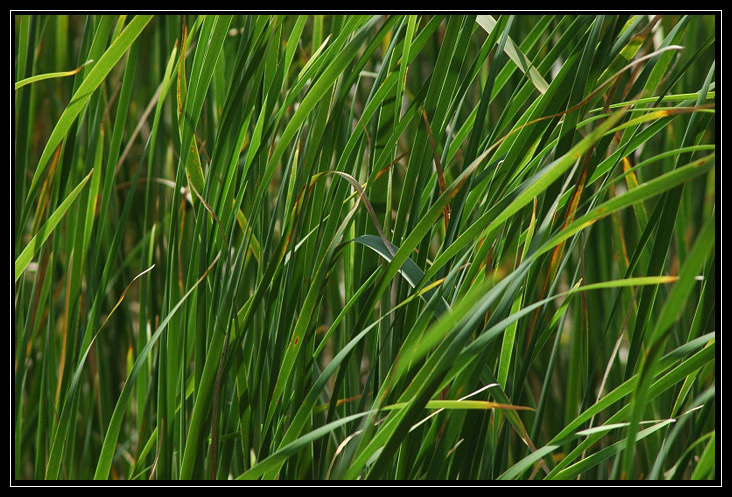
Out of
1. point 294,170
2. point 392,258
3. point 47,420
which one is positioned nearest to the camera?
point 392,258

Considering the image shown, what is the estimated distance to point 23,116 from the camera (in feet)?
1.95

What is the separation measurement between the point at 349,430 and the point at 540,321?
180 millimetres

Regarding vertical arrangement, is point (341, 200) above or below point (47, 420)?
above

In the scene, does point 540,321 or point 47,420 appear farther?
point 47,420

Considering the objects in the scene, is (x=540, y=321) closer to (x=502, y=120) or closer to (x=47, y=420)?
(x=502, y=120)

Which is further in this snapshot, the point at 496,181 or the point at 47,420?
the point at 47,420

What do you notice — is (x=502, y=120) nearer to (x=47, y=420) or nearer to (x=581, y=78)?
(x=581, y=78)

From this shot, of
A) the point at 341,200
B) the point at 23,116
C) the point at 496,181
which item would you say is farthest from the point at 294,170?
the point at 23,116

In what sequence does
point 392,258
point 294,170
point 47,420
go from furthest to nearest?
point 47,420 < point 294,170 < point 392,258

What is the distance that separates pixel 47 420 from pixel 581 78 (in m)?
0.59
